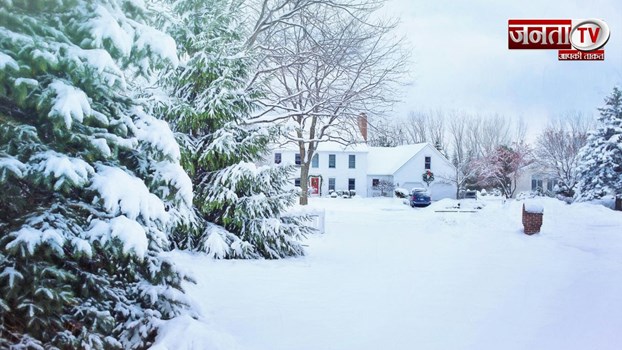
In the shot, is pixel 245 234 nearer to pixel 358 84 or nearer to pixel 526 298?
pixel 526 298

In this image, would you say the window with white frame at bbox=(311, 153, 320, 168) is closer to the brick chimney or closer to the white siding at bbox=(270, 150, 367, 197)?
the white siding at bbox=(270, 150, 367, 197)

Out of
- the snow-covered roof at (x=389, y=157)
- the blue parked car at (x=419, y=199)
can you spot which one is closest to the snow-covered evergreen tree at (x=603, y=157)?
the blue parked car at (x=419, y=199)

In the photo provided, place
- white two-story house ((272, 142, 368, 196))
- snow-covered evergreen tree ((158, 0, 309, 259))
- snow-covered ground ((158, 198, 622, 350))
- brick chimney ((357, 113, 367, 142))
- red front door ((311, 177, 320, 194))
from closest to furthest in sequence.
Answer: snow-covered ground ((158, 198, 622, 350))
snow-covered evergreen tree ((158, 0, 309, 259))
brick chimney ((357, 113, 367, 142))
red front door ((311, 177, 320, 194))
white two-story house ((272, 142, 368, 196))

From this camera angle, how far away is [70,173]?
2059 mm

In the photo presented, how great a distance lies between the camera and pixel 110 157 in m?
2.52

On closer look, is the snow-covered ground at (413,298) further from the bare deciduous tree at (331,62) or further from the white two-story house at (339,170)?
the white two-story house at (339,170)

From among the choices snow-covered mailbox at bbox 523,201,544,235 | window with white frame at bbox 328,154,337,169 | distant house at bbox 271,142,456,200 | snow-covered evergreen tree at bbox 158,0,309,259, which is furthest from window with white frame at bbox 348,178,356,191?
snow-covered evergreen tree at bbox 158,0,309,259

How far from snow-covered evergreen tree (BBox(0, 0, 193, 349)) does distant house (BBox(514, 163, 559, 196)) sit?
17.2 metres

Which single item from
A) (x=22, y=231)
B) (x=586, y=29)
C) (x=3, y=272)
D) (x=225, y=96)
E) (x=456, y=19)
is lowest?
(x=3, y=272)

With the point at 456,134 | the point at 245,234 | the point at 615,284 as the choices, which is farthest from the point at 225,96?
the point at 456,134

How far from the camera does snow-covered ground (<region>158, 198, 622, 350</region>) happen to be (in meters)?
3.17

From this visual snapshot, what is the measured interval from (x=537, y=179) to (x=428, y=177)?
33.4 feet

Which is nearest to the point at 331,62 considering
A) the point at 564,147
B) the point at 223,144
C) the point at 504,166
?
the point at 223,144

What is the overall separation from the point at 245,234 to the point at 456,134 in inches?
640
